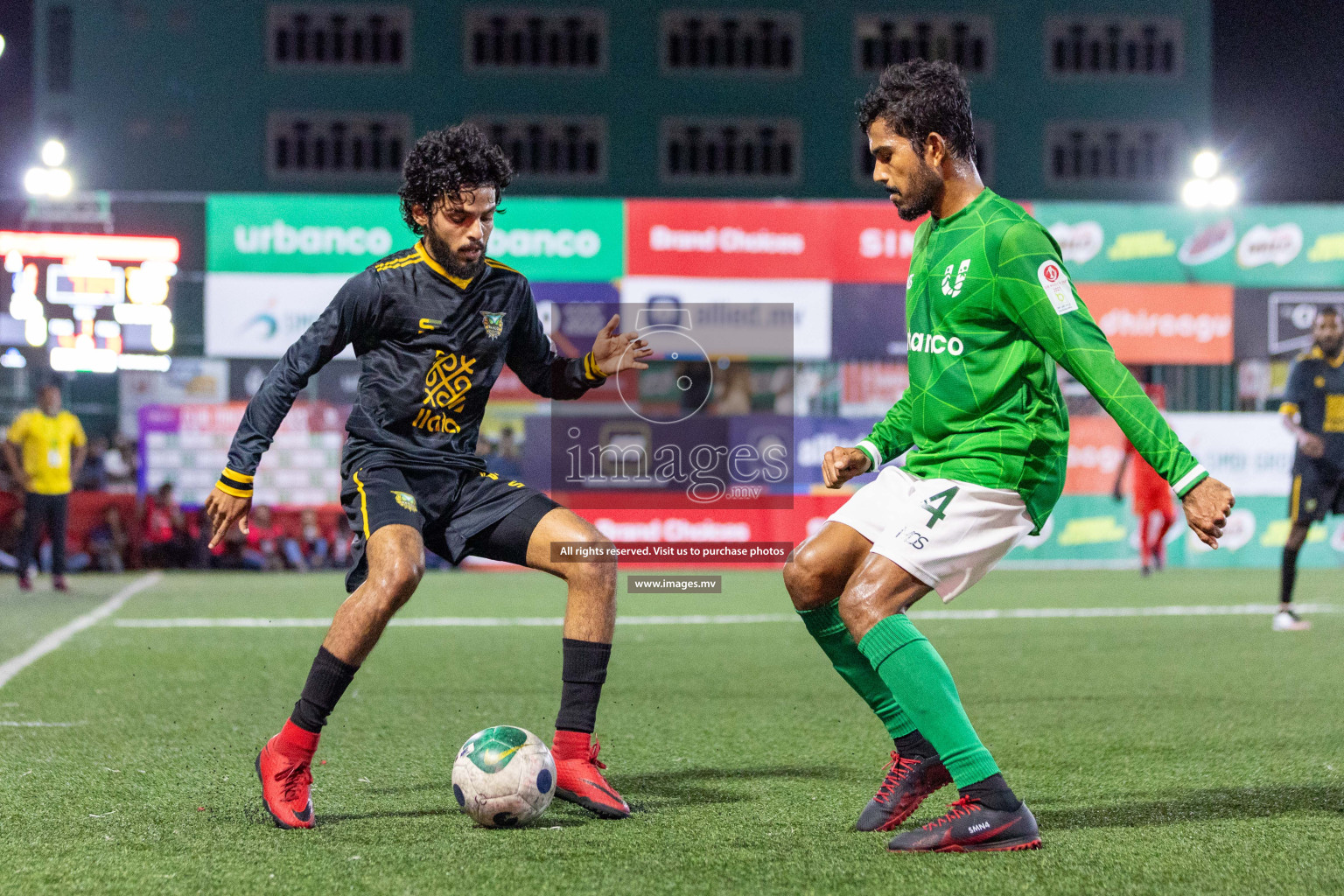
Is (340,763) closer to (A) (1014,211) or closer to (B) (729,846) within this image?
(B) (729,846)

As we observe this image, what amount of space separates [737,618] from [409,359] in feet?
24.0

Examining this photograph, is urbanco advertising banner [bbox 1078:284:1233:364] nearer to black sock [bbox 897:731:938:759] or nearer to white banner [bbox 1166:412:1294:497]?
white banner [bbox 1166:412:1294:497]

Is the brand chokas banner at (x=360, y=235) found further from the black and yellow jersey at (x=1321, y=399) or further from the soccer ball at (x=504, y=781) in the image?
the soccer ball at (x=504, y=781)

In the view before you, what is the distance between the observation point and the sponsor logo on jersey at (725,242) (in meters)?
17.6

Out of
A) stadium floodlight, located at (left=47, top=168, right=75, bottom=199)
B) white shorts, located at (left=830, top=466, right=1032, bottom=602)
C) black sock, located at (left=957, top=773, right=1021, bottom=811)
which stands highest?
stadium floodlight, located at (left=47, top=168, right=75, bottom=199)

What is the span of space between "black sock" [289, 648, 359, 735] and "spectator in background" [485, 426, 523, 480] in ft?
43.1

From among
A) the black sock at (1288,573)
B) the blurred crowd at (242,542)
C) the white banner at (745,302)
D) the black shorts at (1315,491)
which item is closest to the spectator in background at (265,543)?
the blurred crowd at (242,542)

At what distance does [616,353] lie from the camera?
4.64 metres

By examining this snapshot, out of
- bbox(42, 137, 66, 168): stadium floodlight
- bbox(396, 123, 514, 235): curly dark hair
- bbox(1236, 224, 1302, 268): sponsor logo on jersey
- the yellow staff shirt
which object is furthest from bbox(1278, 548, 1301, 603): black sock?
bbox(42, 137, 66, 168): stadium floodlight

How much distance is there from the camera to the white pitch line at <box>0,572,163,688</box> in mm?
7863

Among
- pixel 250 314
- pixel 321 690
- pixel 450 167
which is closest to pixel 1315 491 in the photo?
pixel 450 167

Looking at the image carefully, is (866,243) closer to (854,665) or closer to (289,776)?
(854,665)

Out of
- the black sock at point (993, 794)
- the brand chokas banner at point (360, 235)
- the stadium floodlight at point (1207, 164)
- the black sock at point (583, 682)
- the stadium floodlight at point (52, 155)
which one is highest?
the stadium floodlight at point (1207, 164)

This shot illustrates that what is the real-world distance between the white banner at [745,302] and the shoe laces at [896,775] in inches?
526
